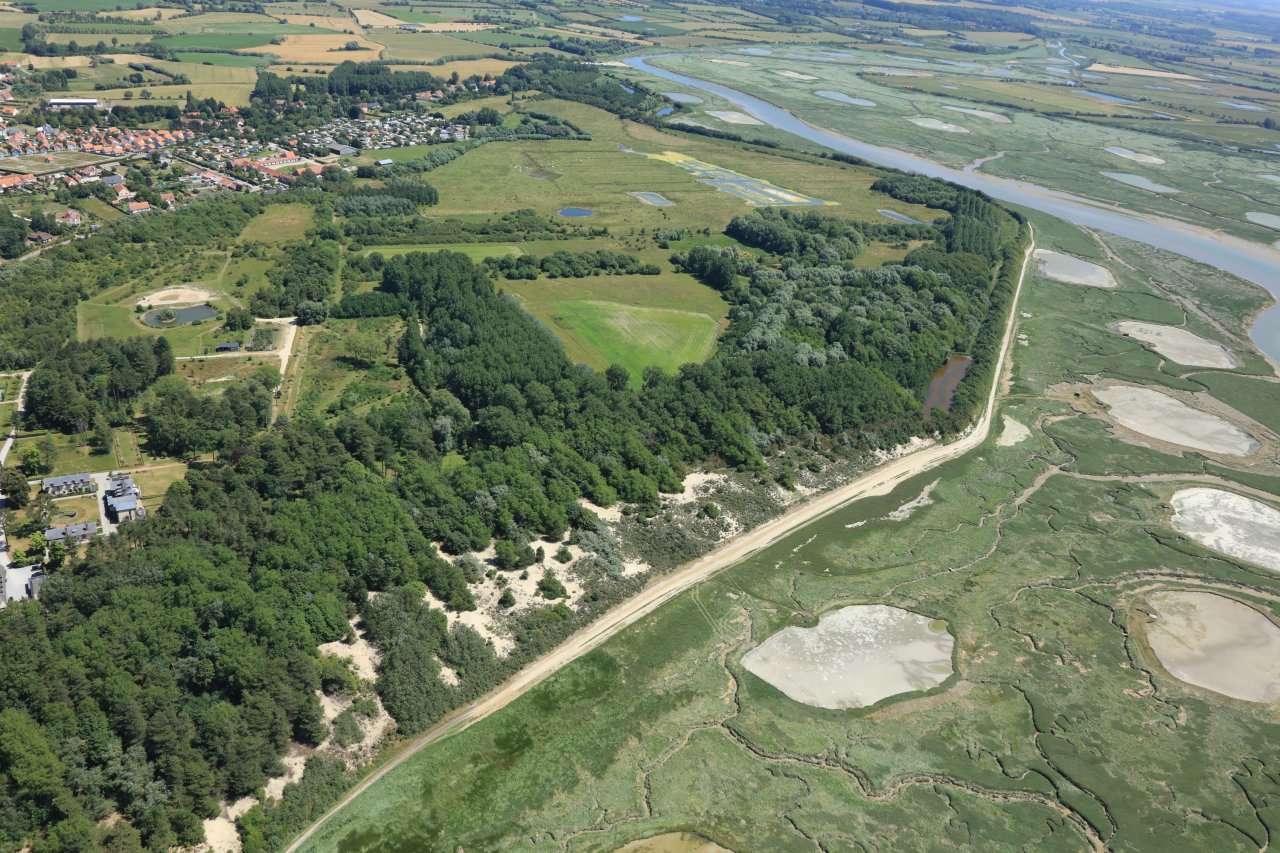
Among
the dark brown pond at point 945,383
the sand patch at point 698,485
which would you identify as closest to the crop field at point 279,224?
the sand patch at point 698,485

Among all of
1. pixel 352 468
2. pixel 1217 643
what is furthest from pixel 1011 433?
pixel 352 468

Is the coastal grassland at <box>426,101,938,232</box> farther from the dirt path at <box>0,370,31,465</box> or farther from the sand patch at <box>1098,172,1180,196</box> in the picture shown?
the dirt path at <box>0,370,31,465</box>

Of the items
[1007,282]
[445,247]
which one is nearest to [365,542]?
[445,247]

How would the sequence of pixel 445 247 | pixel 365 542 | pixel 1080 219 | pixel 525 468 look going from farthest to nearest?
pixel 1080 219 → pixel 445 247 → pixel 525 468 → pixel 365 542

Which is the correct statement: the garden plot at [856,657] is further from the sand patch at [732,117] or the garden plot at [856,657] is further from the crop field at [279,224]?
the sand patch at [732,117]

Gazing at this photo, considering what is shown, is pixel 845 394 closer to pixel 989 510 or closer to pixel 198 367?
pixel 989 510

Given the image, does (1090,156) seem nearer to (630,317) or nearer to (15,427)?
(630,317)

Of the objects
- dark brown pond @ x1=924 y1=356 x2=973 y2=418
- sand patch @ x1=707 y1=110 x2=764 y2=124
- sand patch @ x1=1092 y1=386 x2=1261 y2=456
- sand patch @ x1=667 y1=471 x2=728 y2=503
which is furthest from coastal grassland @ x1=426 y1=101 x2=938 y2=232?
sand patch @ x1=667 y1=471 x2=728 y2=503

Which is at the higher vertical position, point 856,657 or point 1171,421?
point 1171,421
